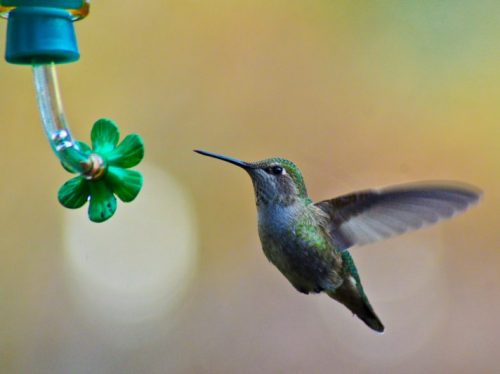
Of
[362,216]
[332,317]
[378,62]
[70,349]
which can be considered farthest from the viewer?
[378,62]

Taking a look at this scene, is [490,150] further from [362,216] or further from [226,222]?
[362,216]

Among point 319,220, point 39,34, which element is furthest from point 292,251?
point 39,34

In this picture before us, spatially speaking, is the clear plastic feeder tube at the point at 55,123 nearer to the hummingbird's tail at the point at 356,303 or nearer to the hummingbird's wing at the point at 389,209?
the hummingbird's wing at the point at 389,209

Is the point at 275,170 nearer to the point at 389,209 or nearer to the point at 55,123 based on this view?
the point at 389,209

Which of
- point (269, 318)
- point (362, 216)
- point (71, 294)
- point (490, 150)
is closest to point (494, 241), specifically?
point (490, 150)

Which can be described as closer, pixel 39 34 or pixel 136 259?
pixel 39 34

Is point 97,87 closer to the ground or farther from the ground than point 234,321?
farther from the ground

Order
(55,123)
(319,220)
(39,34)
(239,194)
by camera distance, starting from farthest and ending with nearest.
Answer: (239,194) → (319,220) → (55,123) → (39,34)

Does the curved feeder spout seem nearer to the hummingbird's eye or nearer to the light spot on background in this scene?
the hummingbird's eye
